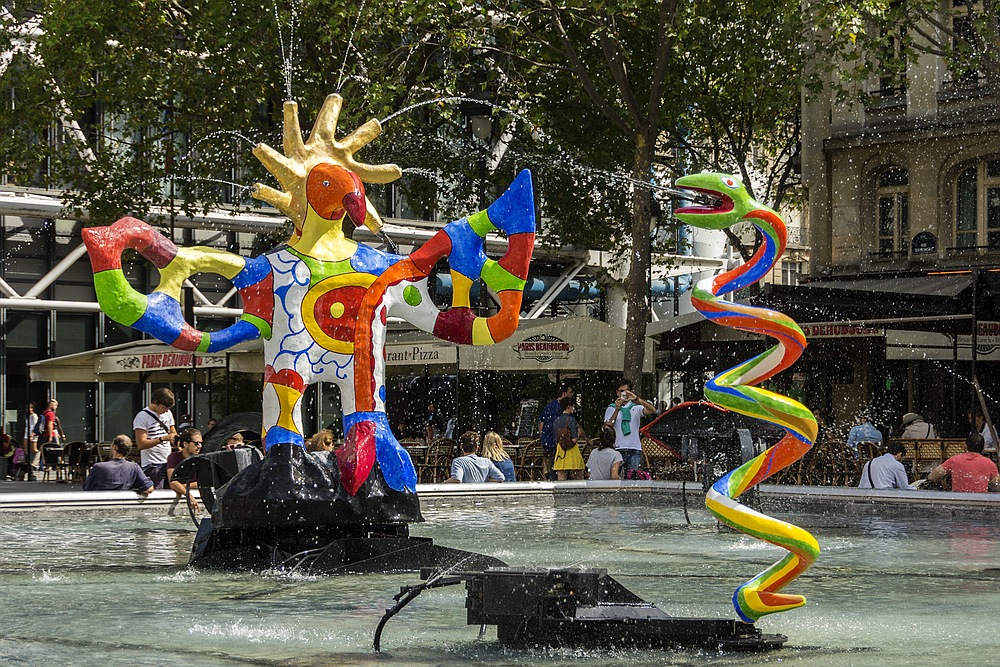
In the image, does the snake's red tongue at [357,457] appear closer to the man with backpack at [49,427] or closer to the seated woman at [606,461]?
the seated woman at [606,461]

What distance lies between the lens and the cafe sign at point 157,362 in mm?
22700

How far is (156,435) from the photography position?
16125 millimetres

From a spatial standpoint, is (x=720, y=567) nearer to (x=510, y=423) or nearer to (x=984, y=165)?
(x=510, y=423)

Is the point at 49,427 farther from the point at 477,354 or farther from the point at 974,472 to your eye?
the point at 974,472

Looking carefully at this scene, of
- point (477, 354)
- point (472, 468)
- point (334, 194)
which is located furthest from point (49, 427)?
point (334, 194)

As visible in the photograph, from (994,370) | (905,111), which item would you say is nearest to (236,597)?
(994,370)

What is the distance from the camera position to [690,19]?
957 inches

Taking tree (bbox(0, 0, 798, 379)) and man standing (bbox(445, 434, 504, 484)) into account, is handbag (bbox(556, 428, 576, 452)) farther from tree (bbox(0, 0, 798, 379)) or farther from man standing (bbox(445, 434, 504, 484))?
tree (bbox(0, 0, 798, 379))

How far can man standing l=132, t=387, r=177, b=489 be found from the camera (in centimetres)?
1605

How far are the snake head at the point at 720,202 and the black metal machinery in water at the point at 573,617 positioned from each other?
174cm

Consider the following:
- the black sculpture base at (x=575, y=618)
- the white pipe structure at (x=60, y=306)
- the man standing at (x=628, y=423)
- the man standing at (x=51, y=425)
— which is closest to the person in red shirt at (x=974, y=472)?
the man standing at (x=628, y=423)

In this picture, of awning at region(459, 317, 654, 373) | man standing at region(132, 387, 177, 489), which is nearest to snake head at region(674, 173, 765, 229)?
man standing at region(132, 387, 177, 489)

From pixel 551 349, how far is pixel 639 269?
3.61m

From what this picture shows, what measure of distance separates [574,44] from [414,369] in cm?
709
